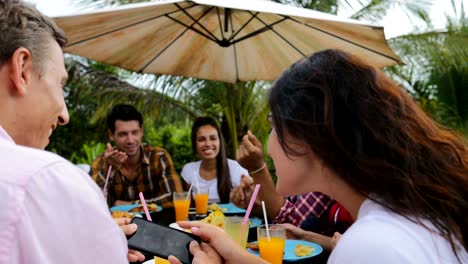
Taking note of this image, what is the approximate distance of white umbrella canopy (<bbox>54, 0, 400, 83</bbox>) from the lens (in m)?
3.72

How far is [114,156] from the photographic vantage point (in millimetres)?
4012

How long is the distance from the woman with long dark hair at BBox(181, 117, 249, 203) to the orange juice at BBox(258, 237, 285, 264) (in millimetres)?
2313

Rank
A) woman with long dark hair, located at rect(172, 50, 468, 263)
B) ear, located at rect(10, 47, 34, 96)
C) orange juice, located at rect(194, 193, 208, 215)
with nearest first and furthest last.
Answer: ear, located at rect(10, 47, 34, 96) < woman with long dark hair, located at rect(172, 50, 468, 263) < orange juice, located at rect(194, 193, 208, 215)

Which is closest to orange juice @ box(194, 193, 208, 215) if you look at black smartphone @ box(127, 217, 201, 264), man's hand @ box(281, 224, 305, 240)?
man's hand @ box(281, 224, 305, 240)

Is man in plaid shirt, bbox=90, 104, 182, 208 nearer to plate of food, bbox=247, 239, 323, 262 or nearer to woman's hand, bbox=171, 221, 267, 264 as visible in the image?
plate of food, bbox=247, 239, 323, 262

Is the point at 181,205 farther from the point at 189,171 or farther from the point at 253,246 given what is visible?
the point at 189,171

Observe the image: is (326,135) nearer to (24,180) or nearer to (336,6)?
(24,180)

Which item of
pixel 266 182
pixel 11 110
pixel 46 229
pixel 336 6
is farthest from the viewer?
pixel 336 6

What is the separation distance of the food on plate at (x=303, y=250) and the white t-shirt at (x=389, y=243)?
1.18 meters

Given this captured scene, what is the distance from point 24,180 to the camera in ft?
2.57

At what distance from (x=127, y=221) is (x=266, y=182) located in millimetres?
1626

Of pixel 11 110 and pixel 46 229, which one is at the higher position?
pixel 11 110

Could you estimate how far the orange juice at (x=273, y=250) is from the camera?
7.50 feet

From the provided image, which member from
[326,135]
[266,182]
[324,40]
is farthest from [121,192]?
[326,135]
